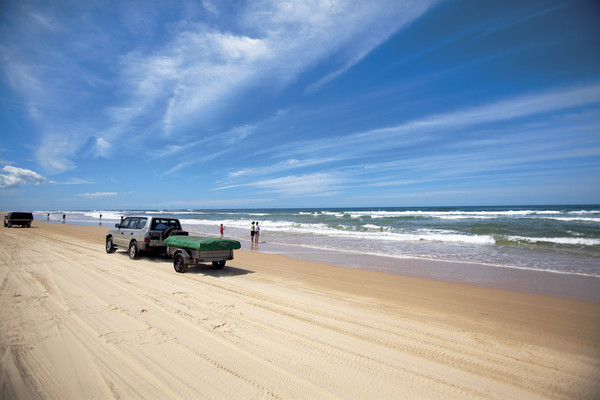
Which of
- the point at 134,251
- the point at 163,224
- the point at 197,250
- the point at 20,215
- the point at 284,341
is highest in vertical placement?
the point at 20,215

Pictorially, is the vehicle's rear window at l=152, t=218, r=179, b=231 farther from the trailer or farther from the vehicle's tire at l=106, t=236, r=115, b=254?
the vehicle's tire at l=106, t=236, r=115, b=254

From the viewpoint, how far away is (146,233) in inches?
439

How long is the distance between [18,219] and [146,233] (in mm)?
28920

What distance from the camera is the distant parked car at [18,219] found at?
93.7 ft

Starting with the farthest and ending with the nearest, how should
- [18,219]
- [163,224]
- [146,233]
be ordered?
[18,219] < [163,224] < [146,233]

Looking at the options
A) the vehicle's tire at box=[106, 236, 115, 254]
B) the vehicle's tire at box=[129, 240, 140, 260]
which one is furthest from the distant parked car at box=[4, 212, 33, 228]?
the vehicle's tire at box=[129, 240, 140, 260]

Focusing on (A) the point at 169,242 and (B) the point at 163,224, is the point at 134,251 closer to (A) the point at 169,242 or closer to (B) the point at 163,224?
(B) the point at 163,224

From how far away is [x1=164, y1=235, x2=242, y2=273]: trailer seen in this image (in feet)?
30.3

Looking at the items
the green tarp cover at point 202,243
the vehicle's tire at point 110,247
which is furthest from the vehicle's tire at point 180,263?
the vehicle's tire at point 110,247

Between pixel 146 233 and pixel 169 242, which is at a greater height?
pixel 146 233

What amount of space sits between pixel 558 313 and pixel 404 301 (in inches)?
132

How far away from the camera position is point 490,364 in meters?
3.94

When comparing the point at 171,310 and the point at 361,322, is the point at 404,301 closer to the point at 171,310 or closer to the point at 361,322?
the point at 361,322


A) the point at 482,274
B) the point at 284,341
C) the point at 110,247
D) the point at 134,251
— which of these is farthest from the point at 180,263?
the point at 482,274
